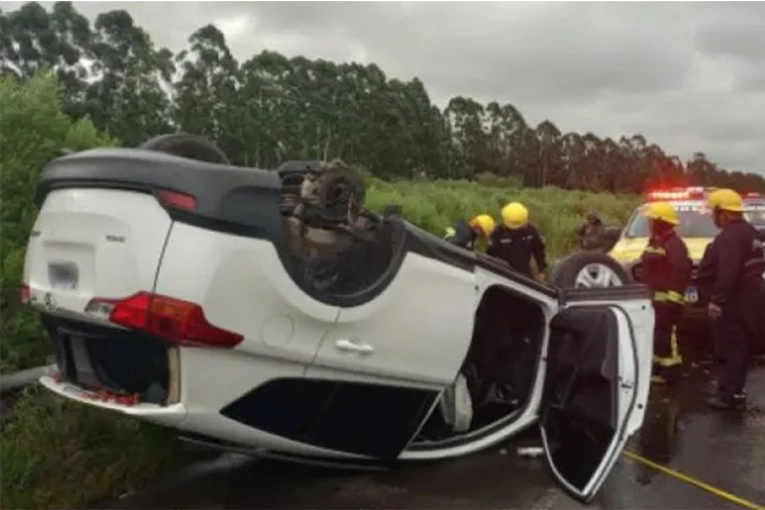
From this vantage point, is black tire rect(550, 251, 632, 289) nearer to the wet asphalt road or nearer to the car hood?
the wet asphalt road

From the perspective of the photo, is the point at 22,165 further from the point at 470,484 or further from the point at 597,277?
the point at 597,277

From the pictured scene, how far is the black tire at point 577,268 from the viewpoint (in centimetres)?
577

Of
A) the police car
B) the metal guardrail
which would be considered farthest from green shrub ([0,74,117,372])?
the police car

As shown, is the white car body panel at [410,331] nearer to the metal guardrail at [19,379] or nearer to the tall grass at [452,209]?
the metal guardrail at [19,379]

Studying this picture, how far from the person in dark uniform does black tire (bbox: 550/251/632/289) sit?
1434mm

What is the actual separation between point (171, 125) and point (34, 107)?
3392cm

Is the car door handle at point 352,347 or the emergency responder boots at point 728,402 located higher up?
the car door handle at point 352,347

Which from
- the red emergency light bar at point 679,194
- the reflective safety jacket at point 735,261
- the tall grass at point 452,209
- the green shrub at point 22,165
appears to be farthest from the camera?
the tall grass at point 452,209

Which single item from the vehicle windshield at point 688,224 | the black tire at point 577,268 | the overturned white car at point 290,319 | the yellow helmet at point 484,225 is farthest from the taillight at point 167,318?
the vehicle windshield at point 688,224

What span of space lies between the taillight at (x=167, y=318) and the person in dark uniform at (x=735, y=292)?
181 inches

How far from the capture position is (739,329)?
6.95 metres

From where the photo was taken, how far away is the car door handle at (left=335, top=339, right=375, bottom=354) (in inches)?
165

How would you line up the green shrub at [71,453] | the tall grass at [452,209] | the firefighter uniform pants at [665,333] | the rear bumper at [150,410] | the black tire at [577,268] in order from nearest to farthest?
the rear bumper at [150,410] < the green shrub at [71,453] < the black tire at [577,268] < the firefighter uniform pants at [665,333] < the tall grass at [452,209]

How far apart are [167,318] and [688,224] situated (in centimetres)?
900
